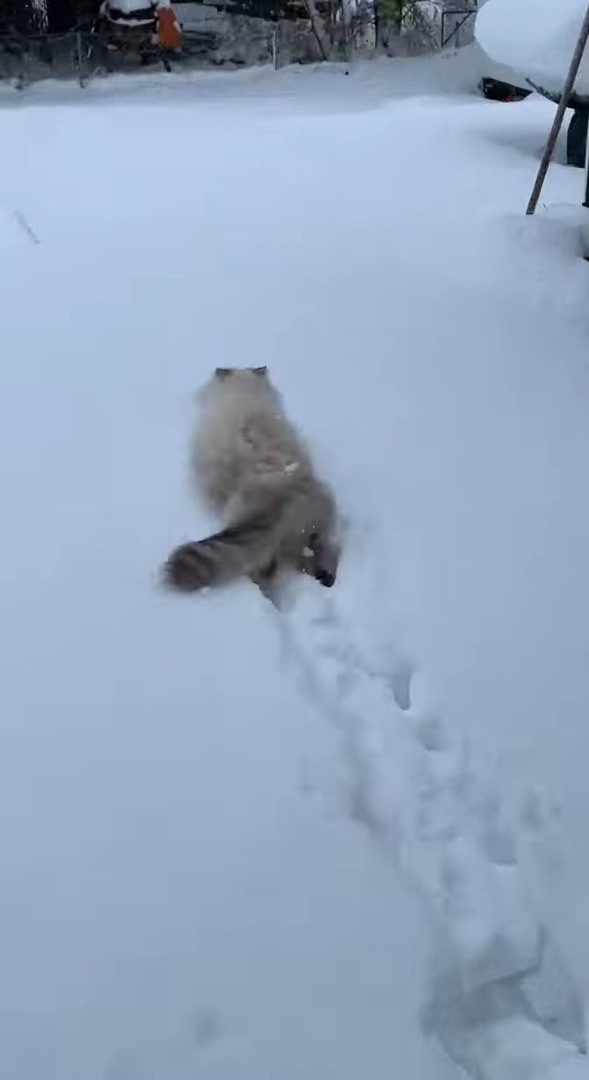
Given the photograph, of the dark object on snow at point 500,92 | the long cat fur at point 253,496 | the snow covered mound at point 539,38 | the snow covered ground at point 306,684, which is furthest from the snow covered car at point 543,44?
the dark object on snow at point 500,92

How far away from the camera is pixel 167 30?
48.8ft

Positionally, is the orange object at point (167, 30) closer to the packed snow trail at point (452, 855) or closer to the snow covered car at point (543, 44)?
the snow covered car at point (543, 44)

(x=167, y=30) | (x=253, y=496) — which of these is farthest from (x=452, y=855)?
(x=167, y=30)

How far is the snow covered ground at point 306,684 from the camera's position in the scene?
220 cm

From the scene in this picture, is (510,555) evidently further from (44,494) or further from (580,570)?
(44,494)

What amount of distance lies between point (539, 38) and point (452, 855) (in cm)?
609

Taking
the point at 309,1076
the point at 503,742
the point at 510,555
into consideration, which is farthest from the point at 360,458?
the point at 309,1076

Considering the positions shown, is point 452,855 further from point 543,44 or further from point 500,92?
point 500,92

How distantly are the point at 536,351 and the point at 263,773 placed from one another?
3089mm

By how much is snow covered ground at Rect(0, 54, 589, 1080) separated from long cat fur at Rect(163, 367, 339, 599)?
11 cm

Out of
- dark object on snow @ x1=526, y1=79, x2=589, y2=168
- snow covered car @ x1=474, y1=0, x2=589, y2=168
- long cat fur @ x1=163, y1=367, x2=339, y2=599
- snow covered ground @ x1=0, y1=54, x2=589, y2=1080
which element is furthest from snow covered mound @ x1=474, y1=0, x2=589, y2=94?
long cat fur @ x1=163, y1=367, x2=339, y2=599

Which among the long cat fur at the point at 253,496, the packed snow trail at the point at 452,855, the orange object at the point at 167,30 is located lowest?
the orange object at the point at 167,30

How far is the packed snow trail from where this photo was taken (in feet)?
7.23

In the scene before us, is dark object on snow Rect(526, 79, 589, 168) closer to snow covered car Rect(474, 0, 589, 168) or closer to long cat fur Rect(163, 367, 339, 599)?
snow covered car Rect(474, 0, 589, 168)
